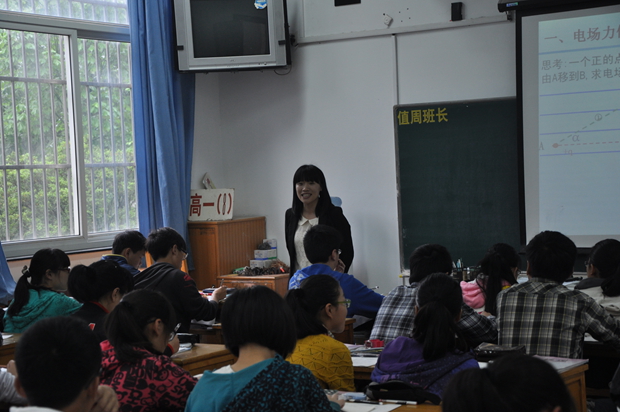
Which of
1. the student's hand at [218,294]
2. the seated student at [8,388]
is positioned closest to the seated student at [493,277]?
the student's hand at [218,294]

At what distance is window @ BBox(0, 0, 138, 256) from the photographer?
4676mm

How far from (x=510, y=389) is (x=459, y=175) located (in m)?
3.89

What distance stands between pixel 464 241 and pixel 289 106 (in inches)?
73.4

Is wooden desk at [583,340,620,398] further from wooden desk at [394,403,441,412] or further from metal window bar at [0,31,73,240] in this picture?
metal window bar at [0,31,73,240]

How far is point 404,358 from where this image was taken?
6.81 feet

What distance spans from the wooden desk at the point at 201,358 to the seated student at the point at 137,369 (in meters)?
0.65

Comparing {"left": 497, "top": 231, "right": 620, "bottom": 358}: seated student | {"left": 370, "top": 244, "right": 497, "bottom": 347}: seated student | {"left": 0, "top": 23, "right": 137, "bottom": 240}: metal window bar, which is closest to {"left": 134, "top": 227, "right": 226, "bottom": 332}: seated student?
{"left": 370, "top": 244, "right": 497, "bottom": 347}: seated student

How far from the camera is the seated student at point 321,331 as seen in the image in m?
2.23

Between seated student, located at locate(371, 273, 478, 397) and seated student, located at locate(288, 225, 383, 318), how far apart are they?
1283 mm

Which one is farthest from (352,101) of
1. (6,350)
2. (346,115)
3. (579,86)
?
(6,350)

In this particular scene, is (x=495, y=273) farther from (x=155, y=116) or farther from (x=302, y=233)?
(x=155, y=116)

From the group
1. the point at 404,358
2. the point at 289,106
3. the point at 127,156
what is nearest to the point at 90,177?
→ the point at 127,156

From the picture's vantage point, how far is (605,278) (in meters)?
3.12

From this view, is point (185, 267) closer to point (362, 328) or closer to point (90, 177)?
point (90, 177)
